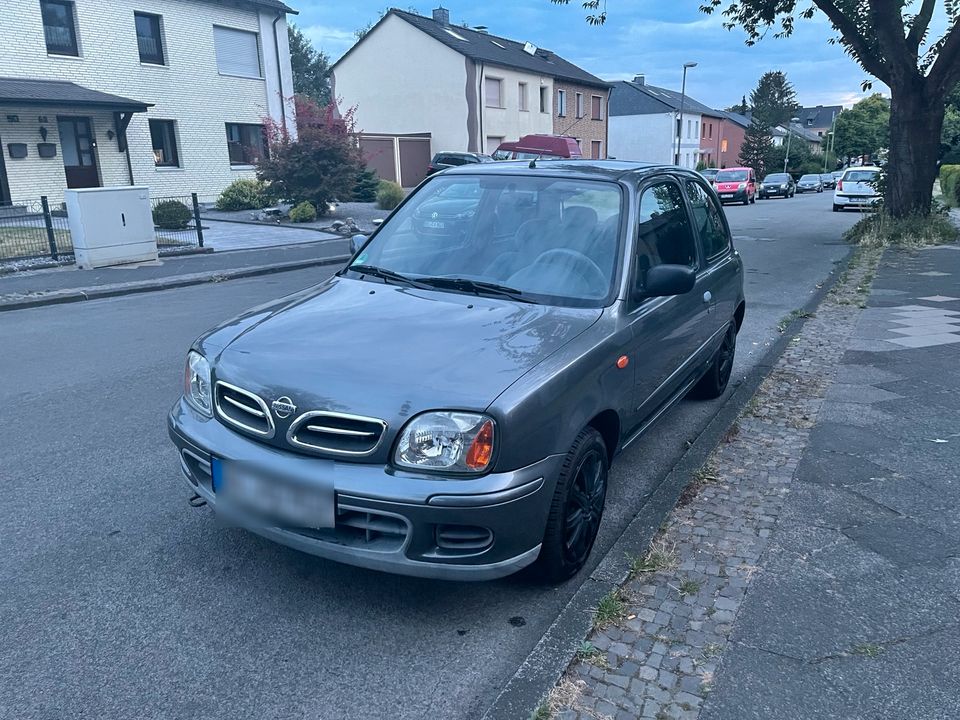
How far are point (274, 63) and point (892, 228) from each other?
75.1 feet

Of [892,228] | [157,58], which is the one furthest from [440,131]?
[892,228]

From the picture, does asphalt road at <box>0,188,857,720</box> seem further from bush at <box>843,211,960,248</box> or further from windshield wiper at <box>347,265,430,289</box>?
bush at <box>843,211,960,248</box>

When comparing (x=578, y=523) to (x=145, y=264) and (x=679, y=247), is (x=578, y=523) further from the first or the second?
(x=145, y=264)

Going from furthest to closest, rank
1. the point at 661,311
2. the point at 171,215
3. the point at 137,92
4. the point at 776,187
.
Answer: the point at 776,187 → the point at 137,92 → the point at 171,215 → the point at 661,311

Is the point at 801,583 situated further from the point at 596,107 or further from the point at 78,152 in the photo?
the point at 596,107

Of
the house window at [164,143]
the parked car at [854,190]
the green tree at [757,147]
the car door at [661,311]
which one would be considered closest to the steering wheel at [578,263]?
the car door at [661,311]

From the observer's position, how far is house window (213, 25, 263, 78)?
2733 centimetres

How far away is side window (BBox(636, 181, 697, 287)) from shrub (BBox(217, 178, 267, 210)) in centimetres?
2202

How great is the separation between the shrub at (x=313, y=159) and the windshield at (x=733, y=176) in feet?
74.9

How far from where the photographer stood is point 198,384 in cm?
340

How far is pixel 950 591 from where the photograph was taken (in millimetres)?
3266

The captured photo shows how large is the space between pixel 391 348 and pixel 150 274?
447 inches

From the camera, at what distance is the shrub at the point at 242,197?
81.9 feet

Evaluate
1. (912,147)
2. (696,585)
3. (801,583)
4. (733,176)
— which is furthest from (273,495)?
(733,176)
